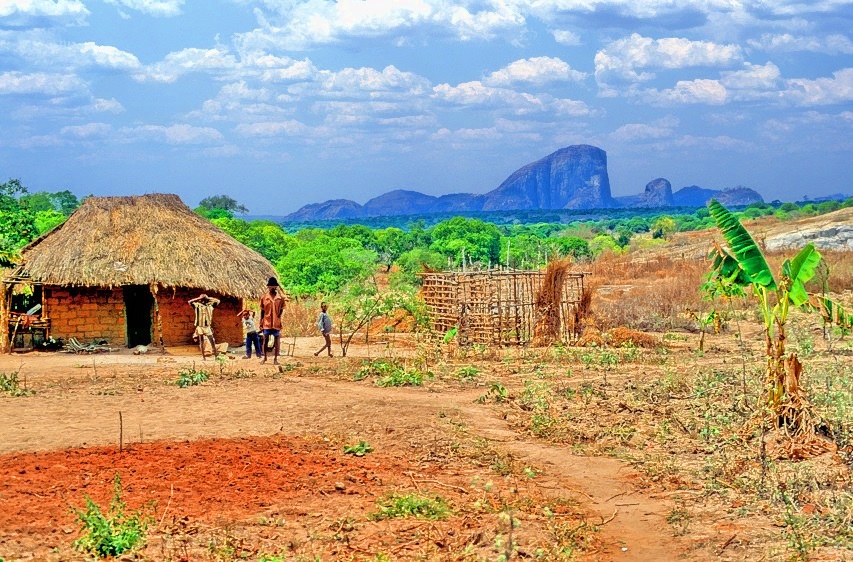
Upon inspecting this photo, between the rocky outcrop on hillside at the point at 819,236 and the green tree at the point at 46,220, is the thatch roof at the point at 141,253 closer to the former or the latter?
the green tree at the point at 46,220

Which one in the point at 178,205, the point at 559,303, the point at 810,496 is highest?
the point at 178,205

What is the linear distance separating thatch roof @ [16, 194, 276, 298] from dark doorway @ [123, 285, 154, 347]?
1006mm

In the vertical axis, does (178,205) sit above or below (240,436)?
above

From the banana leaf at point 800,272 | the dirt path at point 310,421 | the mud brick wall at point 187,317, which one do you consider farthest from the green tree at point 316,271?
the banana leaf at point 800,272

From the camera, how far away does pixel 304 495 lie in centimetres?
782

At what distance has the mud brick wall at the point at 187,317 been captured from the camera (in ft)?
60.2

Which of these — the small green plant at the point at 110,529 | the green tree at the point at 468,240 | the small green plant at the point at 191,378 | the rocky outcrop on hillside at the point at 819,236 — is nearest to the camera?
the small green plant at the point at 110,529

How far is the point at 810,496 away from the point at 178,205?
15.6 metres

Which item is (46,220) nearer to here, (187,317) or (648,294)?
(187,317)

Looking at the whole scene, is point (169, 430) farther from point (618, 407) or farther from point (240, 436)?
point (618, 407)

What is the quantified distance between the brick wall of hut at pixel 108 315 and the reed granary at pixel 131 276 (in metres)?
0.02

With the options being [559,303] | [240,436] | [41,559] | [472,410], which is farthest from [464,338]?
[41,559]

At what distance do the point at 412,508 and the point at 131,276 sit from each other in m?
11.6

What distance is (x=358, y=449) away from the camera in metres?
9.36
